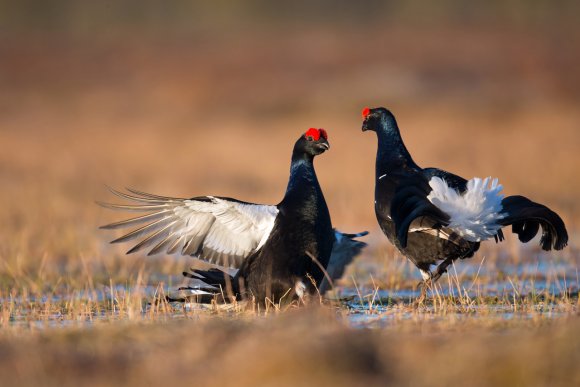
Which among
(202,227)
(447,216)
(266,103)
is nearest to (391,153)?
(447,216)

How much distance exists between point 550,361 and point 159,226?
3.64 m

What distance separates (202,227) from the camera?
23.1ft

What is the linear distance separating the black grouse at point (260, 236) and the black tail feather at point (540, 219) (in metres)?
1.14

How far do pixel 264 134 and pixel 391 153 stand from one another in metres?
13.6

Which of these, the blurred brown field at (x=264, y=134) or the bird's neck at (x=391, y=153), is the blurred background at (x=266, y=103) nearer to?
the blurred brown field at (x=264, y=134)

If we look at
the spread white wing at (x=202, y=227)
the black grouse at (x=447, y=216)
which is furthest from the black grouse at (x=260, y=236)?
the black grouse at (x=447, y=216)

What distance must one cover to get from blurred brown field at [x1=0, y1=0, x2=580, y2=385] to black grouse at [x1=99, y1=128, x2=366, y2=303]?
1.15 metres

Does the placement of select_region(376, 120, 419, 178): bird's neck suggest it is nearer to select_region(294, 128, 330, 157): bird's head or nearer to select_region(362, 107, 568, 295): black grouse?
select_region(362, 107, 568, 295): black grouse

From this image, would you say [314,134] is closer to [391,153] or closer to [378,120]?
[391,153]

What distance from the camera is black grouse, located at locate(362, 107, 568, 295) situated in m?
6.51

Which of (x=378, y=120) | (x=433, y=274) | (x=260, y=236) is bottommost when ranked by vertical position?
(x=433, y=274)

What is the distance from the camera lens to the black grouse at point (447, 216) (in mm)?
6512

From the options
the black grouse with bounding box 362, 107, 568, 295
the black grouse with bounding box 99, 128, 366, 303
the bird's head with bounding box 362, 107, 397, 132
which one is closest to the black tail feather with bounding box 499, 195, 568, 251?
the black grouse with bounding box 362, 107, 568, 295

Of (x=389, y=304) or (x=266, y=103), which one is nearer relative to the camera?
(x=389, y=304)
